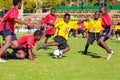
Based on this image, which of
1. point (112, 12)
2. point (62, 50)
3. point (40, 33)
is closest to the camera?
point (40, 33)

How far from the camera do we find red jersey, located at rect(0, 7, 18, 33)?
10633 millimetres

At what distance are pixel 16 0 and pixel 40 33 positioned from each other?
1.30 m

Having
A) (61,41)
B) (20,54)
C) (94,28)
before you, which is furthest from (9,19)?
(94,28)

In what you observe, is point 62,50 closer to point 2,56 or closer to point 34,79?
point 2,56

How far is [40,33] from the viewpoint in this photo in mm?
11539

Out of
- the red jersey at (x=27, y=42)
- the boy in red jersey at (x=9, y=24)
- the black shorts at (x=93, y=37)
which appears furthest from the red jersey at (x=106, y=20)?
the boy in red jersey at (x=9, y=24)

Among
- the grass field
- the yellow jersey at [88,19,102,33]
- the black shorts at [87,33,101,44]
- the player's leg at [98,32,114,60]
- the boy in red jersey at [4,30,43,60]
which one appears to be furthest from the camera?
the yellow jersey at [88,19,102,33]

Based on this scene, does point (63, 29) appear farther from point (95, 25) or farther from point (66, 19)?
point (95, 25)

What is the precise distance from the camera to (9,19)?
10742 mm

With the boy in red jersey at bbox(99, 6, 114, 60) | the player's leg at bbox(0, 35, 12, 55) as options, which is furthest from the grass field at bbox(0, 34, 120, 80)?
the boy in red jersey at bbox(99, 6, 114, 60)

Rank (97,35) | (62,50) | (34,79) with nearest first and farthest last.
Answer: (34,79) < (62,50) < (97,35)

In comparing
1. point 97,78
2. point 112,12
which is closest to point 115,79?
point 97,78

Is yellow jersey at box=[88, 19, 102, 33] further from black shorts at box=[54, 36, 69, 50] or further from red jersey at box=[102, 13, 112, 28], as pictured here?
black shorts at box=[54, 36, 69, 50]

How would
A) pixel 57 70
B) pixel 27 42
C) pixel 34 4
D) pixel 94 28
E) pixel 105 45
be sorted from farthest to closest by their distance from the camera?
1. pixel 34 4
2. pixel 94 28
3. pixel 105 45
4. pixel 27 42
5. pixel 57 70
